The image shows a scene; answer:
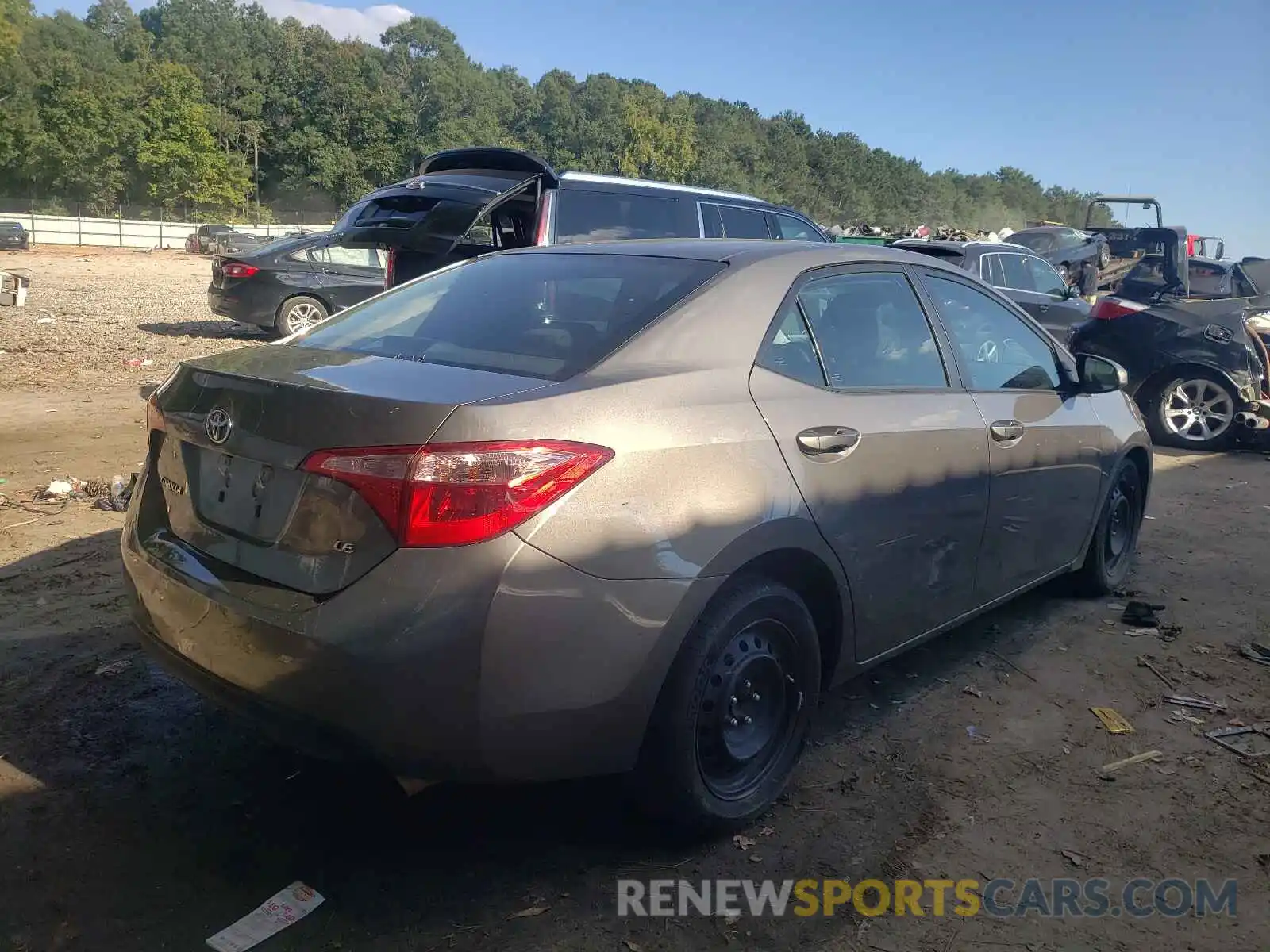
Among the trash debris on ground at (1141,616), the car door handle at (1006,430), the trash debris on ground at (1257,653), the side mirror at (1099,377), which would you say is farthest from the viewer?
the trash debris on ground at (1141,616)

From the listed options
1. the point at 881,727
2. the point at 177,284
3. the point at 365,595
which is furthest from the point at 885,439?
the point at 177,284

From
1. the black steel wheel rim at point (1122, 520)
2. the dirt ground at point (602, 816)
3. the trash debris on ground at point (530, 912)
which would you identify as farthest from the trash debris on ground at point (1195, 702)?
the trash debris on ground at point (530, 912)

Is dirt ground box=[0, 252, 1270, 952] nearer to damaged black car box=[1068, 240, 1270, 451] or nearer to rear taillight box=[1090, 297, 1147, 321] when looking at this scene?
damaged black car box=[1068, 240, 1270, 451]

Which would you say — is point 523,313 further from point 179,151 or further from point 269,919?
point 179,151

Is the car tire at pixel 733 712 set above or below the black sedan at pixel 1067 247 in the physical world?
below

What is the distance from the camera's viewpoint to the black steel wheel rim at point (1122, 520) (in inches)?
202

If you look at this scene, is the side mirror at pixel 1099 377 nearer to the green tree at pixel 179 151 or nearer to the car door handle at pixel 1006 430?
the car door handle at pixel 1006 430

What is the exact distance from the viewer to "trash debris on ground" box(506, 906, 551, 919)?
2.57 metres

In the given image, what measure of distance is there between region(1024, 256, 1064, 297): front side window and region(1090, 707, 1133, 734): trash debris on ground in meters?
9.04

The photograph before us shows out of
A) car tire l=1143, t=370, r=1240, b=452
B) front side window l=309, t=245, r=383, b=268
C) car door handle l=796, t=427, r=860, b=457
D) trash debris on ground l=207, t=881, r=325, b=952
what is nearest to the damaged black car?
car tire l=1143, t=370, r=1240, b=452

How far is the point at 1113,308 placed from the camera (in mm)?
9766

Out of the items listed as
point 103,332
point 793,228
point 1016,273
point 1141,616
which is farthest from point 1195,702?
point 103,332

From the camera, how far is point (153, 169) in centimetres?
6719

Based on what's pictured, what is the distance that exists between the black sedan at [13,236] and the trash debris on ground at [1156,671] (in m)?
43.8
